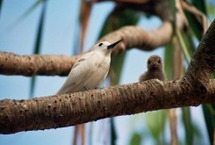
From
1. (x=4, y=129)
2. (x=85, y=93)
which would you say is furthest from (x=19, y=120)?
(x=85, y=93)

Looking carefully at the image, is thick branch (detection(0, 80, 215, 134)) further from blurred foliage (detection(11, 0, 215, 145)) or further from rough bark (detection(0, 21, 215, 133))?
blurred foliage (detection(11, 0, 215, 145))

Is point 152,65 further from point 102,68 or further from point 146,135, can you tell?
point 146,135

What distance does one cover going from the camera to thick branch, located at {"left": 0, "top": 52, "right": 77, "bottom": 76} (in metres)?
1.45

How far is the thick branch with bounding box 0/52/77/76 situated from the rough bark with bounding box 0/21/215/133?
0.45 meters

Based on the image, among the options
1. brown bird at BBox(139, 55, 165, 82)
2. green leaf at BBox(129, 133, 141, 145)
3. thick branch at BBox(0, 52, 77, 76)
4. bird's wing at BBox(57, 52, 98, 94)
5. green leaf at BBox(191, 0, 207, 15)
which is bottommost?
bird's wing at BBox(57, 52, 98, 94)

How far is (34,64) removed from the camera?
1.53 metres

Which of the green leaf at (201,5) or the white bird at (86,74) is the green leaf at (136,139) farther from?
the white bird at (86,74)

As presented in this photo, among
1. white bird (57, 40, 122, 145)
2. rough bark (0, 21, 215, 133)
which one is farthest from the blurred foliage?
rough bark (0, 21, 215, 133)

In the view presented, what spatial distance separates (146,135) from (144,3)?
1.12 meters

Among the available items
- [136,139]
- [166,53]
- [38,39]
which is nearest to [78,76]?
[38,39]

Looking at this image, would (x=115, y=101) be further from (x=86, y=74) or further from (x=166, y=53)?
(x=166, y=53)

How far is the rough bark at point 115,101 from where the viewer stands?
99 centimetres

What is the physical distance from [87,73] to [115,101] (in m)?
0.43

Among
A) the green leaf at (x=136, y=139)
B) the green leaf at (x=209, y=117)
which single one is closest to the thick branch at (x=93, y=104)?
the green leaf at (x=209, y=117)
